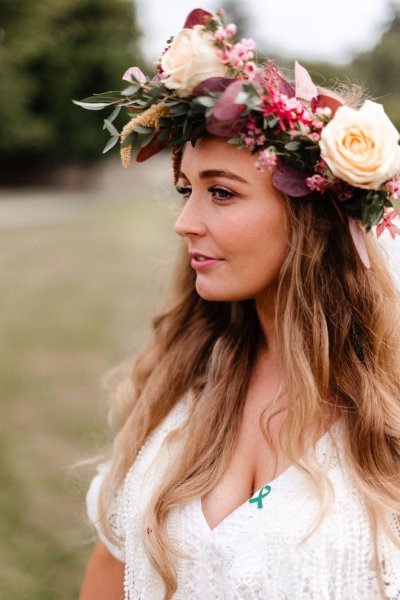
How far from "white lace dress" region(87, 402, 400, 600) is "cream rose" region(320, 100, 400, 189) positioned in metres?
0.77

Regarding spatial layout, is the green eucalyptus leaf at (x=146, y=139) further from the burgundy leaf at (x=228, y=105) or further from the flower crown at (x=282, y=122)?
the burgundy leaf at (x=228, y=105)

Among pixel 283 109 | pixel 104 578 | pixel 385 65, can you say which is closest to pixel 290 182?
pixel 283 109

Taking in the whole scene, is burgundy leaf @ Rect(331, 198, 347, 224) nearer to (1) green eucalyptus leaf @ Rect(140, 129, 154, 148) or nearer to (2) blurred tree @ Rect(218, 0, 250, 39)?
(1) green eucalyptus leaf @ Rect(140, 129, 154, 148)

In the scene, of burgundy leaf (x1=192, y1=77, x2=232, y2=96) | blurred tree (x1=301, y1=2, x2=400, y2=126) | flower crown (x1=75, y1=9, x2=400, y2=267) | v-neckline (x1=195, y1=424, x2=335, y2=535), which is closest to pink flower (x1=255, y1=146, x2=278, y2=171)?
flower crown (x1=75, y1=9, x2=400, y2=267)

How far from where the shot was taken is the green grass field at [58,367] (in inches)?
171

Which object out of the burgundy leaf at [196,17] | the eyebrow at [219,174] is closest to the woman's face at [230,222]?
the eyebrow at [219,174]

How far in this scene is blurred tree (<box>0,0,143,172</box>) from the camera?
3231 cm

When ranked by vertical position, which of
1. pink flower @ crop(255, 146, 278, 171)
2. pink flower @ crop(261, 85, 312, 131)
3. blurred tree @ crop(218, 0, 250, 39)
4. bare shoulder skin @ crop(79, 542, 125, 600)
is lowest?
bare shoulder skin @ crop(79, 542, 125, 600)

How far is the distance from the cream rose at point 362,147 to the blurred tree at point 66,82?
31493mm

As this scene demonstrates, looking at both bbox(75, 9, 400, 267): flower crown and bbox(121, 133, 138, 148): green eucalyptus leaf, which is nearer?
bbox(75, 9, 400, 267): flower crown

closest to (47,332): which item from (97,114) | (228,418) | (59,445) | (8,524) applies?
(59,445)

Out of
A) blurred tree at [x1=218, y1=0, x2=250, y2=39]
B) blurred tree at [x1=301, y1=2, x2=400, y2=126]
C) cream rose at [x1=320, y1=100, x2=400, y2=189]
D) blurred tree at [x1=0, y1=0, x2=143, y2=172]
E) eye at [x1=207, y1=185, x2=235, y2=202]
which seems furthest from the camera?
blurred tree at [x1=218, y1=0, x2=250, y2=39]

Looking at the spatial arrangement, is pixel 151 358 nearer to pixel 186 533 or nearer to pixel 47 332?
pixel 186 533

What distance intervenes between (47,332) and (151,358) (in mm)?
6700
